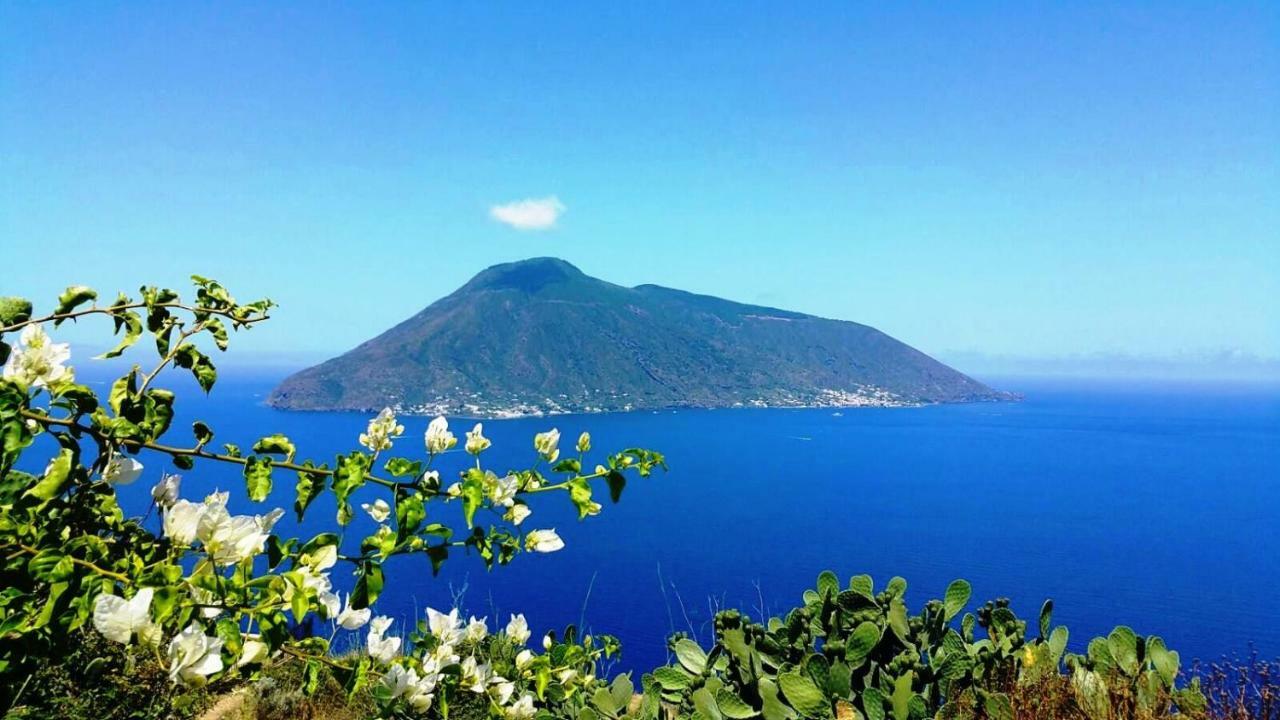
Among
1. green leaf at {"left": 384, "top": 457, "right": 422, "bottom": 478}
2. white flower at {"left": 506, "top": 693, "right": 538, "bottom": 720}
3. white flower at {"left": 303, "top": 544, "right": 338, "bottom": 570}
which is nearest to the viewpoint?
white flower at {"left": 303, "top": 544, "right": 338, "bottom": 570}

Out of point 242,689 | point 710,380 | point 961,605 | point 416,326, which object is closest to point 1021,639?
point 961,605

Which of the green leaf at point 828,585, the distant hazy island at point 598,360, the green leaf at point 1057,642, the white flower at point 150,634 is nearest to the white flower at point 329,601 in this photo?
the white flower at point 150,634

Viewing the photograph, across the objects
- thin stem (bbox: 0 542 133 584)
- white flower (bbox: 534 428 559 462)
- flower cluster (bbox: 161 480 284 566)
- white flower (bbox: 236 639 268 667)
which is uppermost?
white flower (bbox: 534 428 559 462)

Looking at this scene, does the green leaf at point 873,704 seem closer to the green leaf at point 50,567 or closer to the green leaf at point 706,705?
the green leaf at point 706,705

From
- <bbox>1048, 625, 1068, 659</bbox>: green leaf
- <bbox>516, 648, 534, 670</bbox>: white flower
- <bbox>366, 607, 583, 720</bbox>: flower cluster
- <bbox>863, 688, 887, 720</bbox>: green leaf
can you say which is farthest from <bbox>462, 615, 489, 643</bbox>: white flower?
<bbox>1048, 625, 1068, 659</bbox>: green leaf

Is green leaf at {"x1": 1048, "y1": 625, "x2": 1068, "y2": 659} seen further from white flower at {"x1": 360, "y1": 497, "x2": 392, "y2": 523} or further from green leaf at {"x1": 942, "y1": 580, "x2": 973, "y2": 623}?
white flower at {"x1": 360, "y1": 497, "x2": 392, "y2": 523}

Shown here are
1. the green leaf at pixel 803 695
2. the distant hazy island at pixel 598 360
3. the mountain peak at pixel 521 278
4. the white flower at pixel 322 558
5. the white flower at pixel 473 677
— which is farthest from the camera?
the mountain peak at pixel 521 278

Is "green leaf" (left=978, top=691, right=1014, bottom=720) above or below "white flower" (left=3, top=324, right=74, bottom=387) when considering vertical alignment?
below
